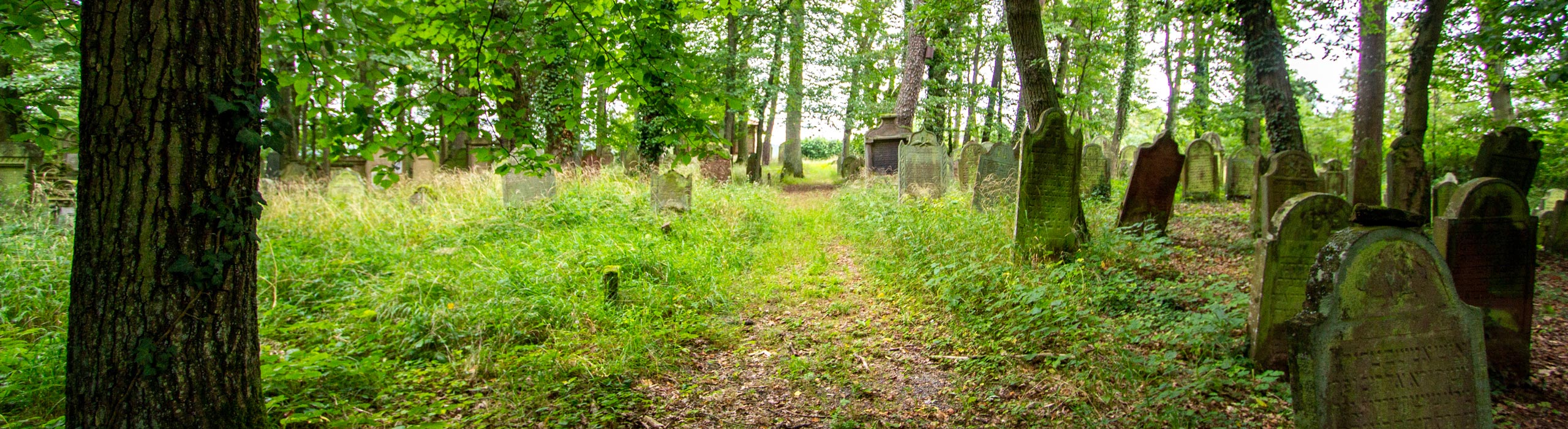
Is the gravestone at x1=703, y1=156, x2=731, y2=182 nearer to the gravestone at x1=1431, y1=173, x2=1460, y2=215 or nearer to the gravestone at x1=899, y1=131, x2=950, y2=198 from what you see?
the gravestone at x1=899, y1=131, x2=950, y2=198

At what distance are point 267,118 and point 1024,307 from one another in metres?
3.99

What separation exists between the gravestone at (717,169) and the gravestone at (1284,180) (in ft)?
35.5

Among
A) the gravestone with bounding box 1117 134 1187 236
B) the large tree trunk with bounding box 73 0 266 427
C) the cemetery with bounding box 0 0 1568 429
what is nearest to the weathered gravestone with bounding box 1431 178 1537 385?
the cemetery with bounding box 0 0 1568 429

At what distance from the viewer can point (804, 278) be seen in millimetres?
6406

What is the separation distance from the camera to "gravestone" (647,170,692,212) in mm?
9227

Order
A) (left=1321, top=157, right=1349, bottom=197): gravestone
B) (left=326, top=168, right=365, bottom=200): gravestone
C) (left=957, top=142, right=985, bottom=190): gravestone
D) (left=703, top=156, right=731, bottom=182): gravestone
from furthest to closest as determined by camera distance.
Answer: (left=703, top=156, right=731, bottom=182): gravestone
(left=957, top=142, right=985, bottom=190): gravestone
(left=326, top=168, right=365, bottom=200): gravestone
(left=1321, top=157, right=1349, bottom=197): gravestone

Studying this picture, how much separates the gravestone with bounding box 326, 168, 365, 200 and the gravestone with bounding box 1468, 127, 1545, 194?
41.9ft

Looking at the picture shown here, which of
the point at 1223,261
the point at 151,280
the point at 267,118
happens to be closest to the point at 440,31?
the point at 267,118

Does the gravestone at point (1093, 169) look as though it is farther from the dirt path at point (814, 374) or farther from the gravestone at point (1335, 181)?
the dirt path at point (814, 374)

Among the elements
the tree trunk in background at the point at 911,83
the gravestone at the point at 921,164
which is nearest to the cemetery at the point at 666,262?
the gravestone at the point at 921,164

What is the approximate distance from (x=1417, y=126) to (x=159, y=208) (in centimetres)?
1040

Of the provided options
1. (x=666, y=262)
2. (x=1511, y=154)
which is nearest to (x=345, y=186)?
(x=666, y=262)

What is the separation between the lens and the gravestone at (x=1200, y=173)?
11.6 metres

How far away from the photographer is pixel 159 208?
215 centimetres
